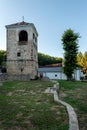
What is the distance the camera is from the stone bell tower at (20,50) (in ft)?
120

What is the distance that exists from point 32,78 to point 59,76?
2408 cm

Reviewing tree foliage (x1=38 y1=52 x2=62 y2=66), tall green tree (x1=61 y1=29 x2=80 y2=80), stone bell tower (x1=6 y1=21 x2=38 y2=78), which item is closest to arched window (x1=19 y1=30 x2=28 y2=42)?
stone bell tower (x1=6 y1=21 x2=38 y2=78)

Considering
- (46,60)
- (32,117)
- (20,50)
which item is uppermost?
(46,60)

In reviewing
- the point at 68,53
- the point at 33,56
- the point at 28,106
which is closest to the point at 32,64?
the point at 33,56

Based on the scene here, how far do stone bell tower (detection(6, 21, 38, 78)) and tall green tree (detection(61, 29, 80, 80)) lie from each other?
6.07 m

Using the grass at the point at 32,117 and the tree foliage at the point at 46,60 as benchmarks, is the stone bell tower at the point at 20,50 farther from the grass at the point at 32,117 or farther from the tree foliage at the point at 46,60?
the tree foliage at the point at 46,60

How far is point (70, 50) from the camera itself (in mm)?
38594

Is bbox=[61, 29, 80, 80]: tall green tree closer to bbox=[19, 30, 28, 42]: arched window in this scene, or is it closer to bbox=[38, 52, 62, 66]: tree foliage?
bbox=[19, 30, 28, 42]: arched window

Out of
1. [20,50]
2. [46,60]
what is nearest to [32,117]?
[20,50]

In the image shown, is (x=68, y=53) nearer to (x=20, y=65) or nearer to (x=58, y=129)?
(x=20, y=65)

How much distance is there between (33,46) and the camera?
38031 mm

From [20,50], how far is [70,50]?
912cm

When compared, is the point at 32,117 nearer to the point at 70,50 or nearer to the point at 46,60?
the point at 70,50

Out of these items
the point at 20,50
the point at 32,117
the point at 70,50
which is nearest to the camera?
the point at 32,117
